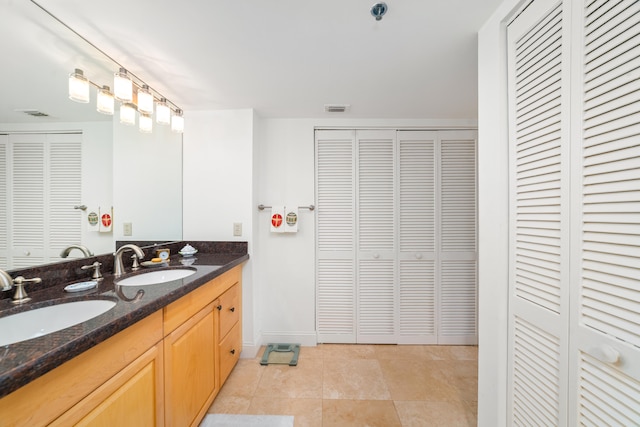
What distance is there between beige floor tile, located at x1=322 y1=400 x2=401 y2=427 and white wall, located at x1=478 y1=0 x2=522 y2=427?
0.57m

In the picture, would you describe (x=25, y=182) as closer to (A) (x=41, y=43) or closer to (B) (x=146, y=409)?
(A) (x=41, y=43)

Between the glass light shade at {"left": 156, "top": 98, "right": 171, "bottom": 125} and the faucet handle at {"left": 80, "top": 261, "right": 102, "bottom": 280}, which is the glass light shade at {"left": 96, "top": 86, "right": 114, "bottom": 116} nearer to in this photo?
the glass light shade at {"left": 156, "top": 98, "right": 171, "bottom": 125}

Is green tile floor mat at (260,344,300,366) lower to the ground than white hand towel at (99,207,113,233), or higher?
lower

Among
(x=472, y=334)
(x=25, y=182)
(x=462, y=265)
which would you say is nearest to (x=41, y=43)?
(x=25, y=182)

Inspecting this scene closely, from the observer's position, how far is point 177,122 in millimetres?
1949

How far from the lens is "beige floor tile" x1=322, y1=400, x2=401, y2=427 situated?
1474 mm

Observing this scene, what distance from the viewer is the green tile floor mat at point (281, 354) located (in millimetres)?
2045

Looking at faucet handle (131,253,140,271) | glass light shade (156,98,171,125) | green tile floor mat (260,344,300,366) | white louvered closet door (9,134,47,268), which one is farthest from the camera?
green tile floor mat (260,344,300,366)

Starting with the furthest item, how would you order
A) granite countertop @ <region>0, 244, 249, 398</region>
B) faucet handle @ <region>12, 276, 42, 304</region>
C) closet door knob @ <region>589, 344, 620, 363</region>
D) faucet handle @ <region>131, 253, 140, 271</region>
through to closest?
faucet handle @ <region>131, 253, 140, 271</region>
faucet handle @ <region>12, 276, 42, 304</region>
closet door knob @ <region>589, 344, 620, 363</region>
granite countertop @ <region>0, 244, 249, 398</region>

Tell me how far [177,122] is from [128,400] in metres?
1.90

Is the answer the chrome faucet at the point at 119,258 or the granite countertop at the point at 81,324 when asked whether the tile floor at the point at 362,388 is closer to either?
the granite countertop at the point at 81,324

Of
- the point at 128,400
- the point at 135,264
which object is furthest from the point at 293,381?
the point at 135,264

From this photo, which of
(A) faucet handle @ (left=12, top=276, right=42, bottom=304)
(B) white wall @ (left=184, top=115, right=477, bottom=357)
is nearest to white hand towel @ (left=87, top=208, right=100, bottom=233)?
(A) faucet handle @ (left=12, top=276, right=42, bottom=304)

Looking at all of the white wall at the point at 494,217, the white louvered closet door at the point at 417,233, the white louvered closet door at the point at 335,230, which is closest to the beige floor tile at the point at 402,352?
the white louvered closet door at the point at 417,233
